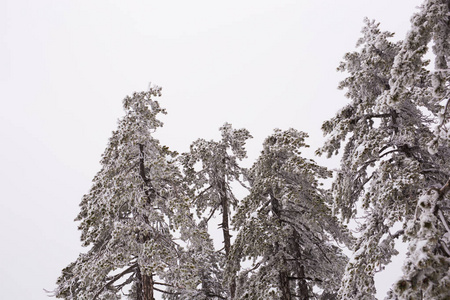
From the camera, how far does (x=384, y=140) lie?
7305 mm

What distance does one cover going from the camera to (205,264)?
16641 millimetres

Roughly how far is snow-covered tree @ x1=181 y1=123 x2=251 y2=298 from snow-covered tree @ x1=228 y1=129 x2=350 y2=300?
11.1 ft

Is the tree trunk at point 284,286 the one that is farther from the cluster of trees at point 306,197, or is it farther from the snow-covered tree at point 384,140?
the snow-covered tree at point 384,140

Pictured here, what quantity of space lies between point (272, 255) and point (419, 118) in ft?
21.3

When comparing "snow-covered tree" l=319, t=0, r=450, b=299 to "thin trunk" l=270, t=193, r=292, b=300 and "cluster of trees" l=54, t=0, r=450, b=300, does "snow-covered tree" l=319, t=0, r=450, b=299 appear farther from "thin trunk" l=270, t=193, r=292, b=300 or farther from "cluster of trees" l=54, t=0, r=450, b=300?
"thin trunk" l=270, t=193, r=292, b=300

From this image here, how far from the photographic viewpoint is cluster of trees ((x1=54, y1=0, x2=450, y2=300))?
5.03 meters

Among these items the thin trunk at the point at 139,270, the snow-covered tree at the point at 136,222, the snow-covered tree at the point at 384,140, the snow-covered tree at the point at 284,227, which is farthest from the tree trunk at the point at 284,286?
the thin trunk at the point at 139,270

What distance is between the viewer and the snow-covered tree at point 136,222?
10.1 metres

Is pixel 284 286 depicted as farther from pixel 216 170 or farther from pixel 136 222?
pixel 216 170

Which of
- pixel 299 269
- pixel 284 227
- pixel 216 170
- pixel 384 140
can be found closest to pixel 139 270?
pixel 284 227

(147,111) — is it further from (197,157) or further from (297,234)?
(297,234)

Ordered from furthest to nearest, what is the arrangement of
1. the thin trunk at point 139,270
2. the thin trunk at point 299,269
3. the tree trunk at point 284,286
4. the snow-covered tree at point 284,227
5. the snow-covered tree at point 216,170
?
the snow-covered tree at point 216,170, the thin trunk at point 299,269, the tree trunk at point 284,286, the snow-covered tree at point 284,227, the thin trunk at point 139,270

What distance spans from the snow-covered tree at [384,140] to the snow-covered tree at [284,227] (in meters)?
2.62

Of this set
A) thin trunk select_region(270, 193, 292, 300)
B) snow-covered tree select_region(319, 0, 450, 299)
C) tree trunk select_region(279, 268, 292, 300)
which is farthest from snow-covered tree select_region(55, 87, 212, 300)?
snow-covered tree select_region(319, 0, 450, 299)
